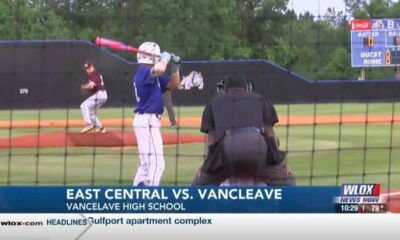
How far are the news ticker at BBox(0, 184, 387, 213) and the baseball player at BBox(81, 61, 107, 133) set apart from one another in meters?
0.24

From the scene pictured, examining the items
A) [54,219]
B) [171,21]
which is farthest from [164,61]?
[54,219]

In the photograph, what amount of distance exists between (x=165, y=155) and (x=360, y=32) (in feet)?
2.65

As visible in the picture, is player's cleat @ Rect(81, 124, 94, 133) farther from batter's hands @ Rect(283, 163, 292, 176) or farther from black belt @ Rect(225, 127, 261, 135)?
batter's hands @ Rect(283, 163, 292, 176)

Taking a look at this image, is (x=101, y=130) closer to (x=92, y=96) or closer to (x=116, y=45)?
(x=92, y=96)

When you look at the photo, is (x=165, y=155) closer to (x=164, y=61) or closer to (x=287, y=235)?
(x=164, y=61)

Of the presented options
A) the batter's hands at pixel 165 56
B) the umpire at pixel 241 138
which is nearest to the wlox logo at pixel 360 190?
the umpire at pixel 241 138

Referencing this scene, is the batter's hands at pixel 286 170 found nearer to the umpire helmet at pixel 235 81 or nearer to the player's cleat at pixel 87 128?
the umpire helmet at pixel 235 81

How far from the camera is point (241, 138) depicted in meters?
2.48

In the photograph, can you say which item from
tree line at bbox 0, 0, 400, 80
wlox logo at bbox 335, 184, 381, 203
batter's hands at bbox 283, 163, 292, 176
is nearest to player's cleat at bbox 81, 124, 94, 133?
tree line at bbox 0, 0, 400, 80

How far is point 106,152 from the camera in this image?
254cm

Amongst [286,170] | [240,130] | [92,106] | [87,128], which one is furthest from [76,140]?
[286,170]

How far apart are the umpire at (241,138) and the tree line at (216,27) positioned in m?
0.15

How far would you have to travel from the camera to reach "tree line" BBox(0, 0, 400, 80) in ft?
7.92

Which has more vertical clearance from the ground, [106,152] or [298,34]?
[298,34]
